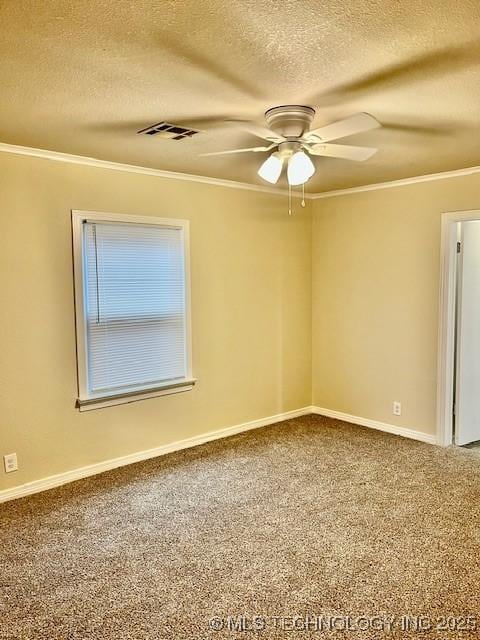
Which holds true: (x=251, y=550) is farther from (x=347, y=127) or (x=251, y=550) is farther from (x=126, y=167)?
(x=126, y=167)

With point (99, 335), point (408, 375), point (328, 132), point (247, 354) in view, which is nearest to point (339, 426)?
point (408, 375)

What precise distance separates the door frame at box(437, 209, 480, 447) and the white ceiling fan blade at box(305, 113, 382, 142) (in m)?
2.06

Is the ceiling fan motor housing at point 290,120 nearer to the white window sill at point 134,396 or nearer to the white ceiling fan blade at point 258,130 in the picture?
the white ceiling fan blade at point 258,130

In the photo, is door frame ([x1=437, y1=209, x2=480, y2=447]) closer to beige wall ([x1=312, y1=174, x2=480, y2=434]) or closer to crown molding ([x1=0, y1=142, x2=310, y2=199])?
beige wall ([x1=312, y1=174, x2=480, y2=434])

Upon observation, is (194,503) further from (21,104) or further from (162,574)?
→ (21,104)

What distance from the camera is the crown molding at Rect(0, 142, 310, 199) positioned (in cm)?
320

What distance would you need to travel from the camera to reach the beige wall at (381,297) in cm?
423

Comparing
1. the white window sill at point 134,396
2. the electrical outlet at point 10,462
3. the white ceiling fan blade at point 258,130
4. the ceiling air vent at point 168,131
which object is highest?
the ceiling air vent at point 168,131

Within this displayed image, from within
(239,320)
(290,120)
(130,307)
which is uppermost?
(290,120)

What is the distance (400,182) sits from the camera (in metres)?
4.33

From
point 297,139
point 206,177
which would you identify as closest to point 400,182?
point 206,177

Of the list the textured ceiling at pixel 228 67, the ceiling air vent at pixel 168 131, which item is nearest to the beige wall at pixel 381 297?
the textured ceiling at pixel 228 67

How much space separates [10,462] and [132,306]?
1.40 metres

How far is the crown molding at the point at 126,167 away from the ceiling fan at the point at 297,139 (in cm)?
144
